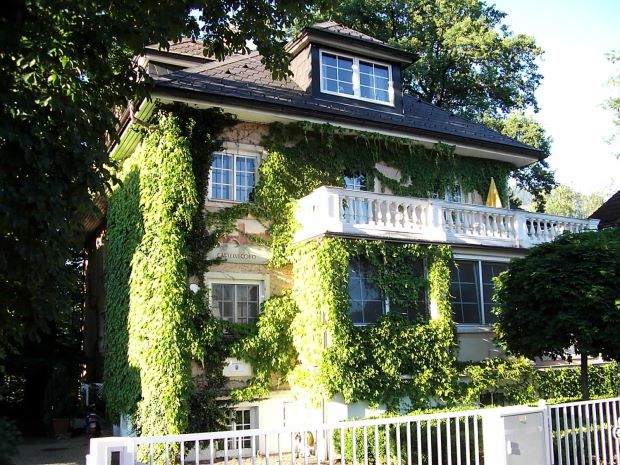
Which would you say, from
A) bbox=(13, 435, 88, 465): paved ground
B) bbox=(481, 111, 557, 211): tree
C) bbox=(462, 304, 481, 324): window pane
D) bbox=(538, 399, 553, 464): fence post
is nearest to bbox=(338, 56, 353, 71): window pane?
bbox=(462, 304, 481, 324): window pane

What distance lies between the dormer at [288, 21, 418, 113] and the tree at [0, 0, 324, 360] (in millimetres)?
7382

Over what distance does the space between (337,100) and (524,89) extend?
16805mm

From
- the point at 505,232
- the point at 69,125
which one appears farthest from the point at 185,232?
the point at 505,232

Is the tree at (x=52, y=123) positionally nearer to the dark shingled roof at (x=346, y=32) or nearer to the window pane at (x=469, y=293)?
the dark shingled roof at (x=346, y=32)

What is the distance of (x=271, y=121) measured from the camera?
1519 cm

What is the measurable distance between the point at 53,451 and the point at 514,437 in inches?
467

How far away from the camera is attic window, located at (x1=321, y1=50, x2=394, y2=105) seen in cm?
1698

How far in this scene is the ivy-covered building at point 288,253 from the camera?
13.2 m

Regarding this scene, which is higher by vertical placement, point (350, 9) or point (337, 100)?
point (350, 9)

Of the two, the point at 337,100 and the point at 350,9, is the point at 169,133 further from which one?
the point at 350,9

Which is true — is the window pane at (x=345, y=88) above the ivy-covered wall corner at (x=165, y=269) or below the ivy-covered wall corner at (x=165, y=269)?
above

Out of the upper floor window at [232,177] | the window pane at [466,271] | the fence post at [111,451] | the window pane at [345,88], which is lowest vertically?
the fence post at [111,451]

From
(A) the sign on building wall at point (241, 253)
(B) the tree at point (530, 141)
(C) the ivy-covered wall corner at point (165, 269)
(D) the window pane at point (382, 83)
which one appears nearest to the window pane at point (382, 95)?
(D) the window pane at point (382, 83)

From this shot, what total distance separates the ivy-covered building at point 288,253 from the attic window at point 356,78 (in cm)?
6
